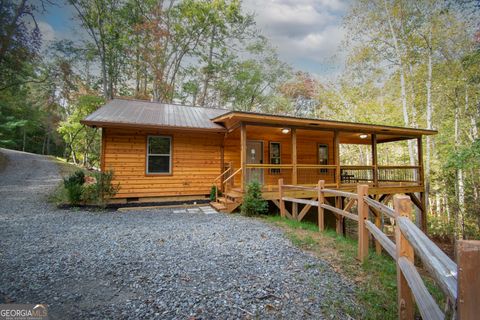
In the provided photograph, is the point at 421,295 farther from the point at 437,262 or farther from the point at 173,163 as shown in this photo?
the point at 173,163

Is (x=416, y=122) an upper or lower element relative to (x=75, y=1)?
lower

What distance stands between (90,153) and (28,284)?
25.6m

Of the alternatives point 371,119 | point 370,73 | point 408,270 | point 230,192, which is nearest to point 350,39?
point 370,73

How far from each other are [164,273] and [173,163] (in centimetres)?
623

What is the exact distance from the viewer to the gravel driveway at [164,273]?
2426 millimetres

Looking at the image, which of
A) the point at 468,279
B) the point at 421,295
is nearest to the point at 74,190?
the point at 421,295

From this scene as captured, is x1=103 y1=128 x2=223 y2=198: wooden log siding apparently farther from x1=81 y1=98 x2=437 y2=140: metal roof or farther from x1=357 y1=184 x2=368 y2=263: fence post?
x1=357 y1=184 x2=368 y2=263: fence post

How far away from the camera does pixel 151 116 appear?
9023 mm

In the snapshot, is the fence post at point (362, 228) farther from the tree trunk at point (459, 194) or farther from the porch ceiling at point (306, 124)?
the tree trunk at point (459, 194)

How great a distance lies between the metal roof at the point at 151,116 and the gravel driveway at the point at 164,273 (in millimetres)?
3619

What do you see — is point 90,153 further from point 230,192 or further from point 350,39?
point 350,39

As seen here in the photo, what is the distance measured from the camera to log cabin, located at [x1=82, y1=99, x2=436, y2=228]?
806 centimetres

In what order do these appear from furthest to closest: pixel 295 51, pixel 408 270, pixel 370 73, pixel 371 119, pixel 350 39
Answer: pixel 295 51 → pixel 371 119 → pixel 370 73 → pixel 350 39 → pixel 408 270

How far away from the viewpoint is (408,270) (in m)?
1.93
